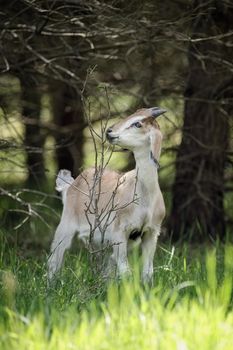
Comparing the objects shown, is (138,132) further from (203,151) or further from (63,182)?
(203,151)

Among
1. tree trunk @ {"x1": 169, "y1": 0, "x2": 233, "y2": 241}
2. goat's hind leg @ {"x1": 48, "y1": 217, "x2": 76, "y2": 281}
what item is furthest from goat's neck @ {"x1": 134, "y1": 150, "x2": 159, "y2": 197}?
tree trunk @ {"x1": 169, "y1": 0, "x2": 233, "y2": 241}

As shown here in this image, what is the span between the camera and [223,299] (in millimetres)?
5320

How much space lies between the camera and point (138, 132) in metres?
7.02

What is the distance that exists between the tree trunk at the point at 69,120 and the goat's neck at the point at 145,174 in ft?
12.0

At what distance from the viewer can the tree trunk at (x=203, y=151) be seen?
34.8 ft

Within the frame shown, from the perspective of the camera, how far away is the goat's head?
6977mm

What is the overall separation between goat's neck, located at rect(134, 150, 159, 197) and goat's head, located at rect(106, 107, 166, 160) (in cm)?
9

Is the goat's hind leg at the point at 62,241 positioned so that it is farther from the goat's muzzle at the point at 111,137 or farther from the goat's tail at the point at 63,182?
the goat's muzzle at the point at 111,137

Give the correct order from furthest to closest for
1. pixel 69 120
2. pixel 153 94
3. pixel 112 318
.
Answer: pixel 69 120
pixel 153 94
pixel 112 318

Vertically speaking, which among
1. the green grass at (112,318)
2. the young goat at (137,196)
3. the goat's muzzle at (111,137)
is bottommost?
the green grass at (112,318)

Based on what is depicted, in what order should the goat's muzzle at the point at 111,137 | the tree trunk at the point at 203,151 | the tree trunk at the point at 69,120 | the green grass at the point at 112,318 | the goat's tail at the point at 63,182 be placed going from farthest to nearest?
the tree trunk at the point at 69,120
the tree trunk at the point at 203,151
the goat's tail at the point at 63,182
the goat's muzzle at the point at 111,137
the green grass at the point at 112,318

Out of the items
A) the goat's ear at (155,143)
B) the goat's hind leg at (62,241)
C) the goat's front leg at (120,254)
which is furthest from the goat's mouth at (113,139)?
the goat's hind leg at (62,241)

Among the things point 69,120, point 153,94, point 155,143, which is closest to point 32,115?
point 69,120

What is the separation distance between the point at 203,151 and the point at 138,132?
4050 millimetres
